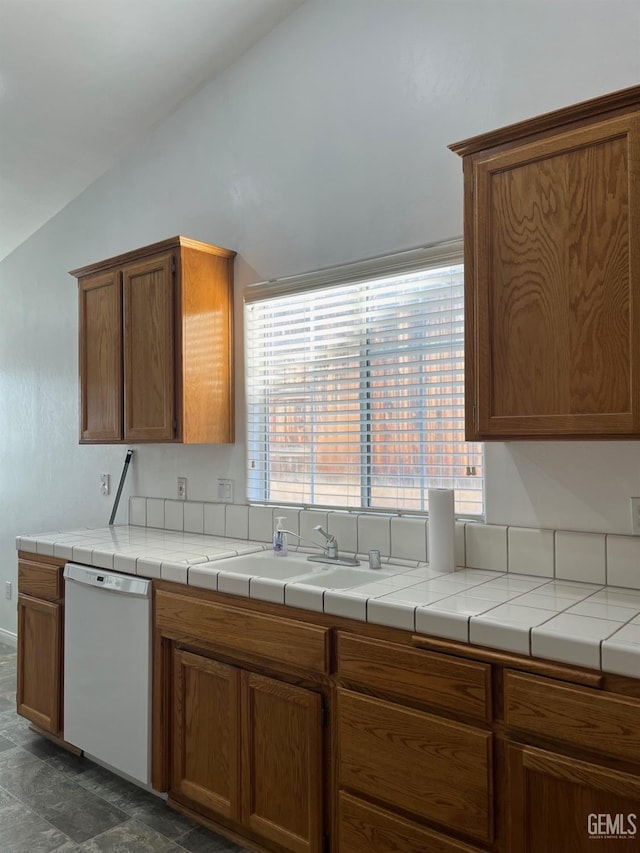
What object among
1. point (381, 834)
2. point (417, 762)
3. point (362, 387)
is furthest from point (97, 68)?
point (381, 834)

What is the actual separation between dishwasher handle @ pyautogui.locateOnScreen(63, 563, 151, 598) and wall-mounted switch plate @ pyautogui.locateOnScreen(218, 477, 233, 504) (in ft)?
2.28

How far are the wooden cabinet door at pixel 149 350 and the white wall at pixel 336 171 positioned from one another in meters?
0.35

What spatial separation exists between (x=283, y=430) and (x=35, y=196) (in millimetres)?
2404

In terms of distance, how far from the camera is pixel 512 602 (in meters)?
1.79

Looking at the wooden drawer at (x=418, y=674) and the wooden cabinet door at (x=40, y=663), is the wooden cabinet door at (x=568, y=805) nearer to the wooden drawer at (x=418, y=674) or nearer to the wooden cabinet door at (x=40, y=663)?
the wooden drawer at (x=418, y=674)

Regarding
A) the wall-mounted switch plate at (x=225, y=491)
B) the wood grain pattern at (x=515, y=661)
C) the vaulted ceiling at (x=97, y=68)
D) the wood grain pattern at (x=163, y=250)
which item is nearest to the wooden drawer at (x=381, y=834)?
the wood grain pattern at (x=515, y=661)

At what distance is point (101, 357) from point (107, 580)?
122 cm

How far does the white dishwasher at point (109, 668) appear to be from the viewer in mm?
2492

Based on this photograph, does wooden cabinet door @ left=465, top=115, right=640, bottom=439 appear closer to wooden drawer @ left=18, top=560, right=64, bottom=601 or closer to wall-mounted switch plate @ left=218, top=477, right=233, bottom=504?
wall-mounted switch plate @ left=218, top=477, right=233, bottom=504

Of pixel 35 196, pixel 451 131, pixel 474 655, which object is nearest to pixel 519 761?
pixel 474 655

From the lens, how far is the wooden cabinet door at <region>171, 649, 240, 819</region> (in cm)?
219

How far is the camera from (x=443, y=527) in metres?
2.21

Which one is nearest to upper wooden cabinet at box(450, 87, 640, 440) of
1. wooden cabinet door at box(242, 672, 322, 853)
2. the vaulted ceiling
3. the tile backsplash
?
the tile backsplash

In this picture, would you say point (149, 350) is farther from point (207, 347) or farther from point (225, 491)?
point (225, 491)
